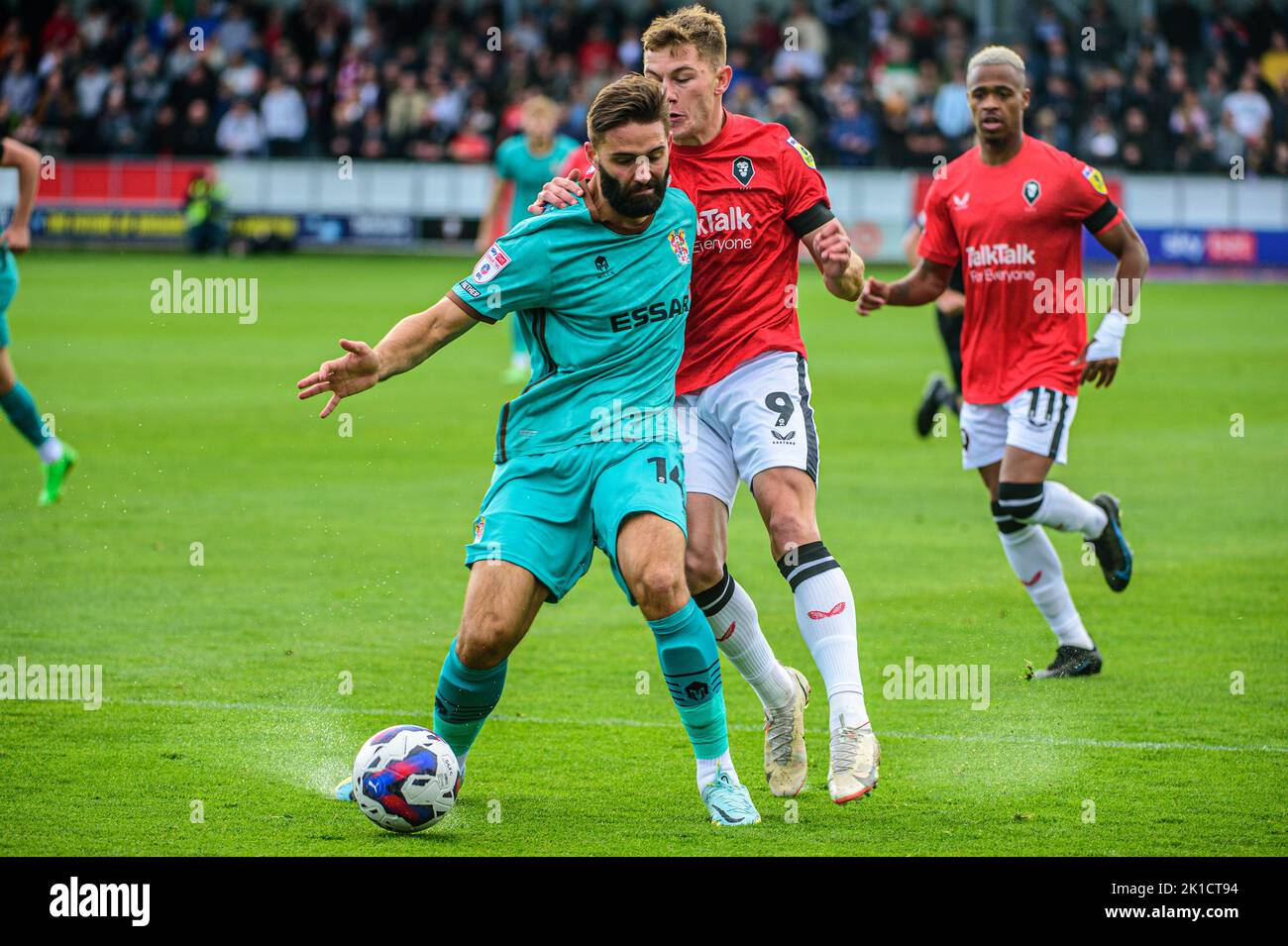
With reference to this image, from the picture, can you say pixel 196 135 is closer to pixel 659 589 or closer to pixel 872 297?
pixel 872 297

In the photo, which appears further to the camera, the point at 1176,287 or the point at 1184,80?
the point at 1184,80

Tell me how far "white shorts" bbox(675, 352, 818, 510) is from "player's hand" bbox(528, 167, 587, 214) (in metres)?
0.93

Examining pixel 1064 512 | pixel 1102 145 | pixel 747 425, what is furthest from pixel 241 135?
pixel 747 425

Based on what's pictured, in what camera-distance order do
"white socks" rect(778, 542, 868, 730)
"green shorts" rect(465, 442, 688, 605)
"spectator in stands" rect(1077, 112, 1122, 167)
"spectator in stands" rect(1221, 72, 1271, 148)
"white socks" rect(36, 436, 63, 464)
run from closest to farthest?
"green shorts" rect(465, 442, 688, 605) → "white socks" rect(778, 542, 868, 730) → "white socks" rect(36, 436, 63, 464) → "spectator in stands" rect(1077, 112, 1122, 167) → "spectator in stands" rect(1221, 72, 1271, 148)

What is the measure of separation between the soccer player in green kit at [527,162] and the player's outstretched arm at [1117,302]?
10.0m

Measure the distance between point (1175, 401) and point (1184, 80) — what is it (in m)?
18.3

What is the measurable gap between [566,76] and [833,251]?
29.6 meters

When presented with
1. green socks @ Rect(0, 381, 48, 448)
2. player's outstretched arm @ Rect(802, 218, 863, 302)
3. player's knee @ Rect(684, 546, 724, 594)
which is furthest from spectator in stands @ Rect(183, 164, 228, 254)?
player's knee @ Rect(684, 546, 724, 594)

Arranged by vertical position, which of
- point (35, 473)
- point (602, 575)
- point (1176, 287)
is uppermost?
point (1176, 287)

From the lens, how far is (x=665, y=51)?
5.93m

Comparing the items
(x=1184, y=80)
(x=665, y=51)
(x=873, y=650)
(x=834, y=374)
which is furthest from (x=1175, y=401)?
(x=1184, y=80)

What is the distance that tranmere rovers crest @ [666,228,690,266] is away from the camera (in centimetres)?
554

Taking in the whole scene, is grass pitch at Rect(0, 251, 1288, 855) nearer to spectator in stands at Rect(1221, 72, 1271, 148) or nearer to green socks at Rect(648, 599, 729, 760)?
green socks at Rect(648, 599, 729, 760)

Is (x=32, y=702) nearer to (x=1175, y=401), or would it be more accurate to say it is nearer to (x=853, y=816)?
(x=853, y=816)
